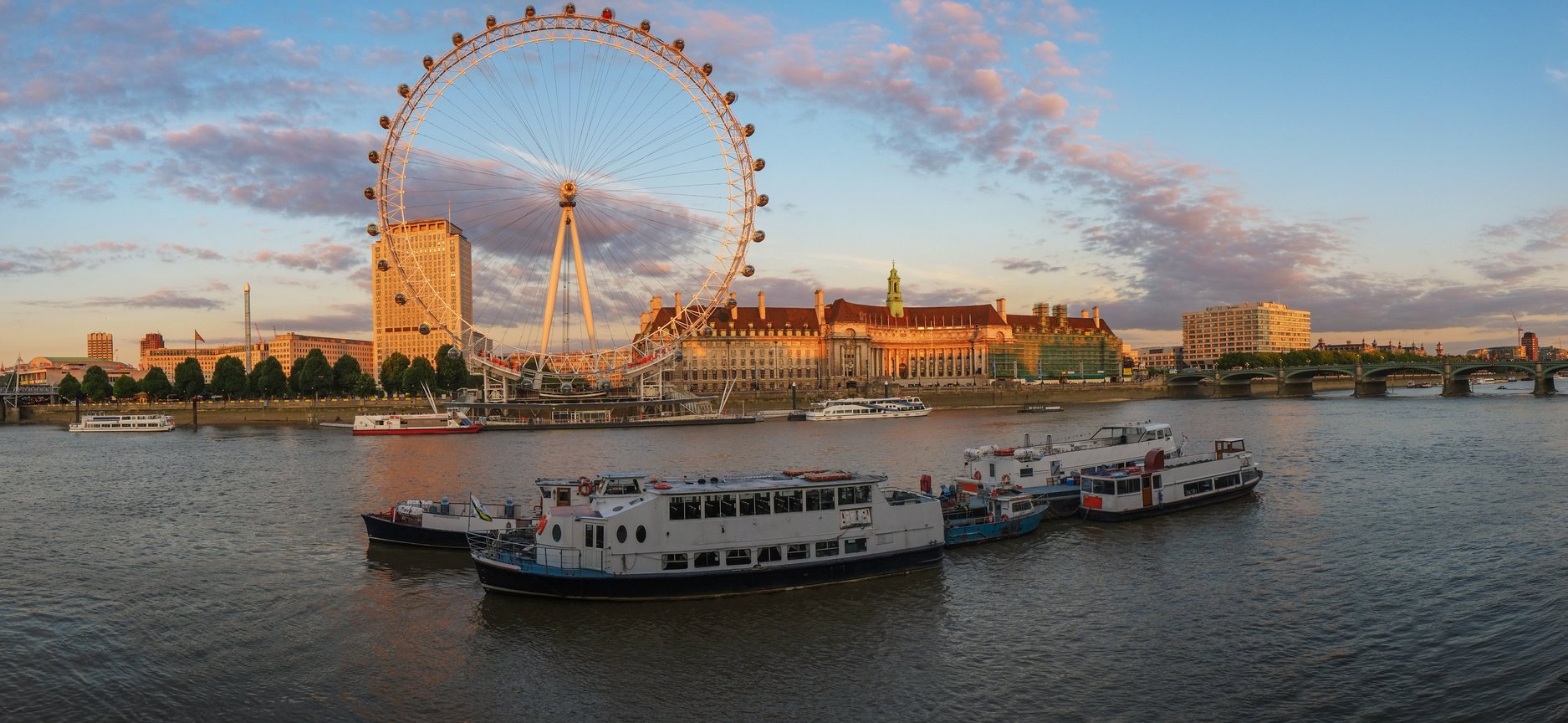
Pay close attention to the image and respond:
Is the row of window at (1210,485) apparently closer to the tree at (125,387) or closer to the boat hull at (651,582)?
the boat hull at (651,582)

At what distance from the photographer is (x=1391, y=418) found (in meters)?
90.6

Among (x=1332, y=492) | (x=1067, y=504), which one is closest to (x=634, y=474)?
(x=1067, y=504)

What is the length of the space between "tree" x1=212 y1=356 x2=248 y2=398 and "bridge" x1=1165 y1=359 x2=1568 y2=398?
145674mm

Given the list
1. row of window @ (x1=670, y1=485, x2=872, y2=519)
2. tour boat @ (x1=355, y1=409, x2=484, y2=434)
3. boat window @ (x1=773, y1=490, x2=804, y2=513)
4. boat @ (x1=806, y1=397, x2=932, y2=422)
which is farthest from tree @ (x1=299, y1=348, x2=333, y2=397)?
boat window @ (x1=773, y1=490, x2=804, y2=513)

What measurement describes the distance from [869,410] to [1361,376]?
85.5m

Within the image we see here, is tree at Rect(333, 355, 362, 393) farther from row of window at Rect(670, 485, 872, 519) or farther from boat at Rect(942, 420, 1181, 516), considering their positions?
row of window at Rect(670, 485, 872, 519)

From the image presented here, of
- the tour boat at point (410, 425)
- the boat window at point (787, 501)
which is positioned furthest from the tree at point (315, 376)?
the boat window at point (787, 501)

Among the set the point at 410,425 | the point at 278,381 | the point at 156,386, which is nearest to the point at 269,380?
the point at 278,381

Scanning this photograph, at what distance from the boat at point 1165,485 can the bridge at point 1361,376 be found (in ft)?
347

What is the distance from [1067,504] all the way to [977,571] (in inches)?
410

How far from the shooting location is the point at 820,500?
89.1 feet

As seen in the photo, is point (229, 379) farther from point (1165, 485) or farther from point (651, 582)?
point (1165, 485)

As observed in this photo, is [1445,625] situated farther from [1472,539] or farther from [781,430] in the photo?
[781,430]

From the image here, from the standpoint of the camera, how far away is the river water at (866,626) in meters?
19.0
